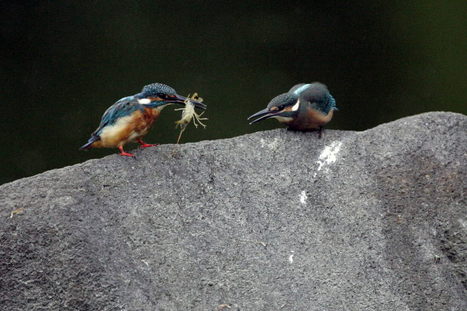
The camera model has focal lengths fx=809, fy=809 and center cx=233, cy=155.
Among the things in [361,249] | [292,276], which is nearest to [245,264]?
[292,276]

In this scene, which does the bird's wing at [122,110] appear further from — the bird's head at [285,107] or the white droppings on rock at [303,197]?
the white droppings on rock at [303,197]

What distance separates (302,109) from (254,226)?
66 centimetres

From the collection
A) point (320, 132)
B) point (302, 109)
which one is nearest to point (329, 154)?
point (320, 132)

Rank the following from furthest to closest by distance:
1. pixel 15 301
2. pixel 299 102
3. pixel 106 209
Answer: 1. pixel 299 102
2. pixel 106 209
3. pixel 15 301

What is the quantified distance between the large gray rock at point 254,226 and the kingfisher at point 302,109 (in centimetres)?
6

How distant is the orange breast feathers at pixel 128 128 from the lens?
3.71 metres

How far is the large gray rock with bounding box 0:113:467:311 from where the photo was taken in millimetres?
3348

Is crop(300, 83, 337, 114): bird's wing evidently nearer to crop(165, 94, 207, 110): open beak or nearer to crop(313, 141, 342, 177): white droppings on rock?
crop(313, 141, 342, 177): white droppings on rock

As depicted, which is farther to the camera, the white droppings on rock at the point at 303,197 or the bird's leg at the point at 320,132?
the bird's leg at the point at 320,132

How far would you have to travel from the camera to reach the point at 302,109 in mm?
3971

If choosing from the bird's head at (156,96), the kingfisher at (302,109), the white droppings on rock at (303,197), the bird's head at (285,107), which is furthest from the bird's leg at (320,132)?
the bird's head at (156,96)

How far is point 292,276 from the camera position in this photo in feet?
11.7

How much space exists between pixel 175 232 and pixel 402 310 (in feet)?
3.48

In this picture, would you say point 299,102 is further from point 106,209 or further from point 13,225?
point 13,225
